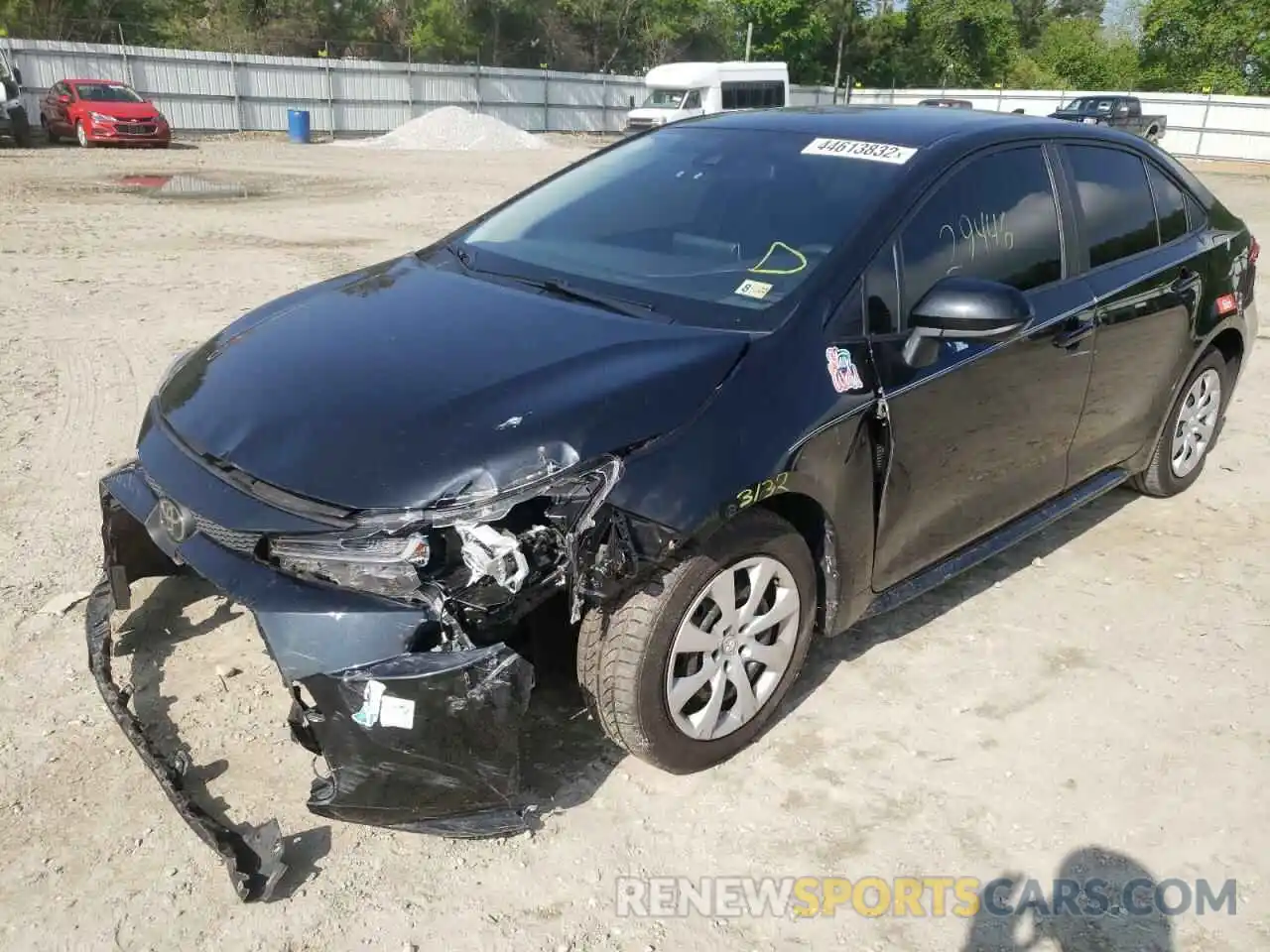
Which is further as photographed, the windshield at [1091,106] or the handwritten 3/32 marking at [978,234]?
the windshield at [1091,106]

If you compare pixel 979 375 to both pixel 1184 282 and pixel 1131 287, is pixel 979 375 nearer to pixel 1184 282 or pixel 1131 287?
pixel 1131 287

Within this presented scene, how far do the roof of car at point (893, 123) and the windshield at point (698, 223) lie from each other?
97mm

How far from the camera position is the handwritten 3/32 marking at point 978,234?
10.9ft

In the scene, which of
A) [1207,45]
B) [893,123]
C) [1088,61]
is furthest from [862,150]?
[1088,61]

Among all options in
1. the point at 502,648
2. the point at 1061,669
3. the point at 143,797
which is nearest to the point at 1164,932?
the point at 1061,669

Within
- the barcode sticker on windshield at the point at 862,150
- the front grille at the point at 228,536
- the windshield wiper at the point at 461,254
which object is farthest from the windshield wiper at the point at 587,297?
the front grille at the point at 228,536

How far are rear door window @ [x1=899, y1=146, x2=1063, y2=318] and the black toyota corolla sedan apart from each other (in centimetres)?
1

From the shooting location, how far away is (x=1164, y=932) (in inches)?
99.7

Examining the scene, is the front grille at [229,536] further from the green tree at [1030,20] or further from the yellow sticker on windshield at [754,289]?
the green tree at [1030,20]

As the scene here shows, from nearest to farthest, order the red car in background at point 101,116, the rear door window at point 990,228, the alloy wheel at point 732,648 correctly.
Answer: the alloy wheel at point 732,648, the rear door window at point 990,228, the red car in background at point 101,116

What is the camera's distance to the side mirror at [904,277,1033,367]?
2.99 m

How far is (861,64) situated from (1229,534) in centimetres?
5700

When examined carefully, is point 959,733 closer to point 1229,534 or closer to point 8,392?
point 1229,534

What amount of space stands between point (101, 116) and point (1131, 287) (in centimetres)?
2383
